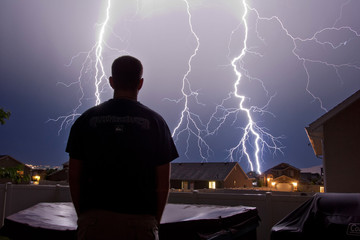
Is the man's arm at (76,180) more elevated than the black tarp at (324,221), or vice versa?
the man's arm at (76,180)

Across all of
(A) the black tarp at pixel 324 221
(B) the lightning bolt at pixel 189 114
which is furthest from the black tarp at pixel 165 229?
(B) the lightning bolt at pixel 189 114

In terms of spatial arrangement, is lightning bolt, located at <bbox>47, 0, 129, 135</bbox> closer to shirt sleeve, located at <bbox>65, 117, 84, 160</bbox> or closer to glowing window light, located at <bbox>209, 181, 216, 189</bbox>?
shirt sleeve, located at <bbox>65, 117, 84, 160</bbox>

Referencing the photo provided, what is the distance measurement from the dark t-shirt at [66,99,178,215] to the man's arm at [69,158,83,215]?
3 centimetres

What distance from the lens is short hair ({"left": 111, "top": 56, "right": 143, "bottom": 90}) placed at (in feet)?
5.59

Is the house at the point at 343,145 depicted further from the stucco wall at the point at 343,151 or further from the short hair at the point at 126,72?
the short hair at the point at 126,72

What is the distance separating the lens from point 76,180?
1.63 metres

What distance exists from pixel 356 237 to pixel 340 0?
41.6 m

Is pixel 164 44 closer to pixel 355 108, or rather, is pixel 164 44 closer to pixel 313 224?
pixel 355 108

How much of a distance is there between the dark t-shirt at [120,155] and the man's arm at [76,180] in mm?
30

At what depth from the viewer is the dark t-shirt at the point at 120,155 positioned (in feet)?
5.02

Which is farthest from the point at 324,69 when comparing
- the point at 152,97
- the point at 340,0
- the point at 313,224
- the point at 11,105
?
the point at 11,105

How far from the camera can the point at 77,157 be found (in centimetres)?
163

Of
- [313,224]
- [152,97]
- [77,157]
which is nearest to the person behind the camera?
[77,157]

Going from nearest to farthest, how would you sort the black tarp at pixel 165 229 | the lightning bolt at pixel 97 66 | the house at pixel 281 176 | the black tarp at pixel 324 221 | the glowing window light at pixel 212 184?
the black tarp at pixel 165 229
the black tarp at pixel 324 221
the lightning bolt at pixel 97 66
the glowing window light at pixel 212 184
the house at pixel 281 176
